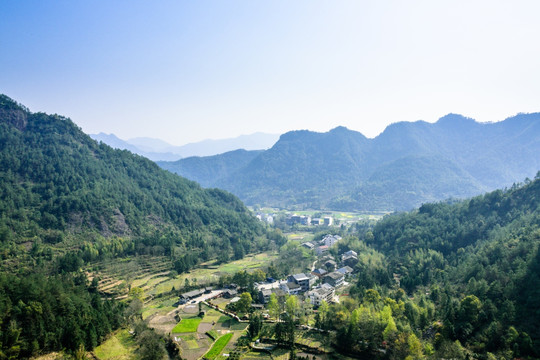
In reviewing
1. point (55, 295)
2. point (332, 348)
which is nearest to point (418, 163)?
point (332, 348)

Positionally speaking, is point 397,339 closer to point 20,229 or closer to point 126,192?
point 20,229

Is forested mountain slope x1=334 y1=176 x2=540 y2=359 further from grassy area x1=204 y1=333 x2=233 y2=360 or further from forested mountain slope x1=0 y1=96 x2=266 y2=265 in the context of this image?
forested mountain slope x1=0 y1=96 x2=266 y2=265

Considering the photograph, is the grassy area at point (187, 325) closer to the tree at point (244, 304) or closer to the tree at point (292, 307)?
the tree at point (244, 304)

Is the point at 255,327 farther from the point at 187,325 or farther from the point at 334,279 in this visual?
the point at 334,279

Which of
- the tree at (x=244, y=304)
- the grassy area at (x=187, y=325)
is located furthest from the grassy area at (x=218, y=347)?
the tree at (x=244, y=304)

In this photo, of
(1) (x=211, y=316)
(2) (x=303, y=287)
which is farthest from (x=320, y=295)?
(1) (x=211, y=316)
